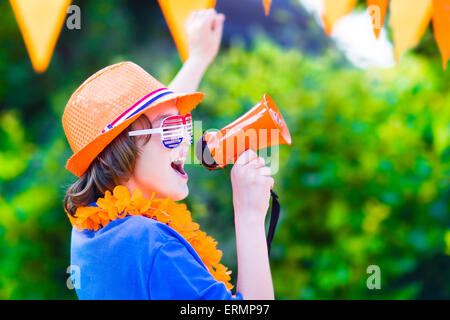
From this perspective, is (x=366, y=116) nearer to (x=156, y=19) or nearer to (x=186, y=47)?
(x=186, y=47)

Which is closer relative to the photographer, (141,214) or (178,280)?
(178,280)

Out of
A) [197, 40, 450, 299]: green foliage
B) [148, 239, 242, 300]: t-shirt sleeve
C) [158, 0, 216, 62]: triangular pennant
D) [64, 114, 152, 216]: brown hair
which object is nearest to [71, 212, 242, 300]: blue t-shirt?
[148, 239, 242, 300]: t-shirt sleeve

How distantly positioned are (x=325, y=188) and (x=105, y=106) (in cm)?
235

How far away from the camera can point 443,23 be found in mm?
1846

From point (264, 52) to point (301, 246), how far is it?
1656 millimetres

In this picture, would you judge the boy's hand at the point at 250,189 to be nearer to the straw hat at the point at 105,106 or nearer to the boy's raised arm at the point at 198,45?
the straw hat at the point at 105,106

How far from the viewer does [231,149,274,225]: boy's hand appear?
55.5 inches

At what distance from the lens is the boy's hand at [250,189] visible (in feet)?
4.63

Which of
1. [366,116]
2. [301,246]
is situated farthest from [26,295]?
[366,116]

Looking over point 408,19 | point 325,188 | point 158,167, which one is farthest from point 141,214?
point 325,188

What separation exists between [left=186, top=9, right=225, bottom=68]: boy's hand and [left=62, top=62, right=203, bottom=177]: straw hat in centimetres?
44

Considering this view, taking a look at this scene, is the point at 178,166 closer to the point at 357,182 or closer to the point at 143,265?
the point at 143,265

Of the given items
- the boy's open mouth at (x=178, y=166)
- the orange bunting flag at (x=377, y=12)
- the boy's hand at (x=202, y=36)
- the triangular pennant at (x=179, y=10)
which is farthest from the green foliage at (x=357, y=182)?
the boy's open mouth at (x=178, y=166)

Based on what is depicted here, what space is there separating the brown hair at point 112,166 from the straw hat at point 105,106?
25 mm
